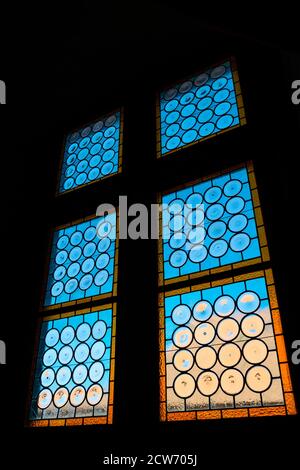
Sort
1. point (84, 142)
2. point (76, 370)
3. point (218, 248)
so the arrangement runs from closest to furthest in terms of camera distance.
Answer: point (218, 248) < point (76, 370) < point (84, 142)

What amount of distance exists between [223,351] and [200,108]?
1887 mm

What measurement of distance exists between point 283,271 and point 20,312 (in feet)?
6.72

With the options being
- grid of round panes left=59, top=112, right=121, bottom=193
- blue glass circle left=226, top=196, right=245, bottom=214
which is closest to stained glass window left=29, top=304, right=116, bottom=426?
blue glass circle left=226, top=196, right=245, bottom=214

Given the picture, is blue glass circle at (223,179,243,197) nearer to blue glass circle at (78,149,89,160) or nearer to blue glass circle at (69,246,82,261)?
blue glass circle at (69,246,82,261)

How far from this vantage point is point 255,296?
92.0 inches

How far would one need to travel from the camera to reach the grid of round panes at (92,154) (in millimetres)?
3645

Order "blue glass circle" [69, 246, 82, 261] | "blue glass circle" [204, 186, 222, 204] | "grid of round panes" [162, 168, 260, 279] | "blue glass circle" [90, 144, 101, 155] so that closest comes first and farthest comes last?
"grid of round panes" [162, 168, 260, 279]
"blue glass circle" [204, 186, 222, 204]
"blue glass circle" [69, 246, 82, 261]
"blue glass circle" [90, 144, 101, 155]

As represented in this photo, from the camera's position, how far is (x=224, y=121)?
3.09m

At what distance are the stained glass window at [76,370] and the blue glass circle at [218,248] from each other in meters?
0.78

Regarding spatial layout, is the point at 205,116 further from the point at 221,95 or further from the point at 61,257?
the point at 61,257

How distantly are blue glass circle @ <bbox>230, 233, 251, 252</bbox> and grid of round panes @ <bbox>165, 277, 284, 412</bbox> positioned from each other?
0.74 ft

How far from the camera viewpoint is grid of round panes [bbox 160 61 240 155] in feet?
10.3

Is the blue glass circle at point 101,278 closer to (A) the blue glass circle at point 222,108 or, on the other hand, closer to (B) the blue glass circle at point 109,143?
(B) the blue glass circle at point 109,143

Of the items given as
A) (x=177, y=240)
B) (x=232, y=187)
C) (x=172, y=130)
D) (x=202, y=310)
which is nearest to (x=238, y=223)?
(x=232, y=187)
